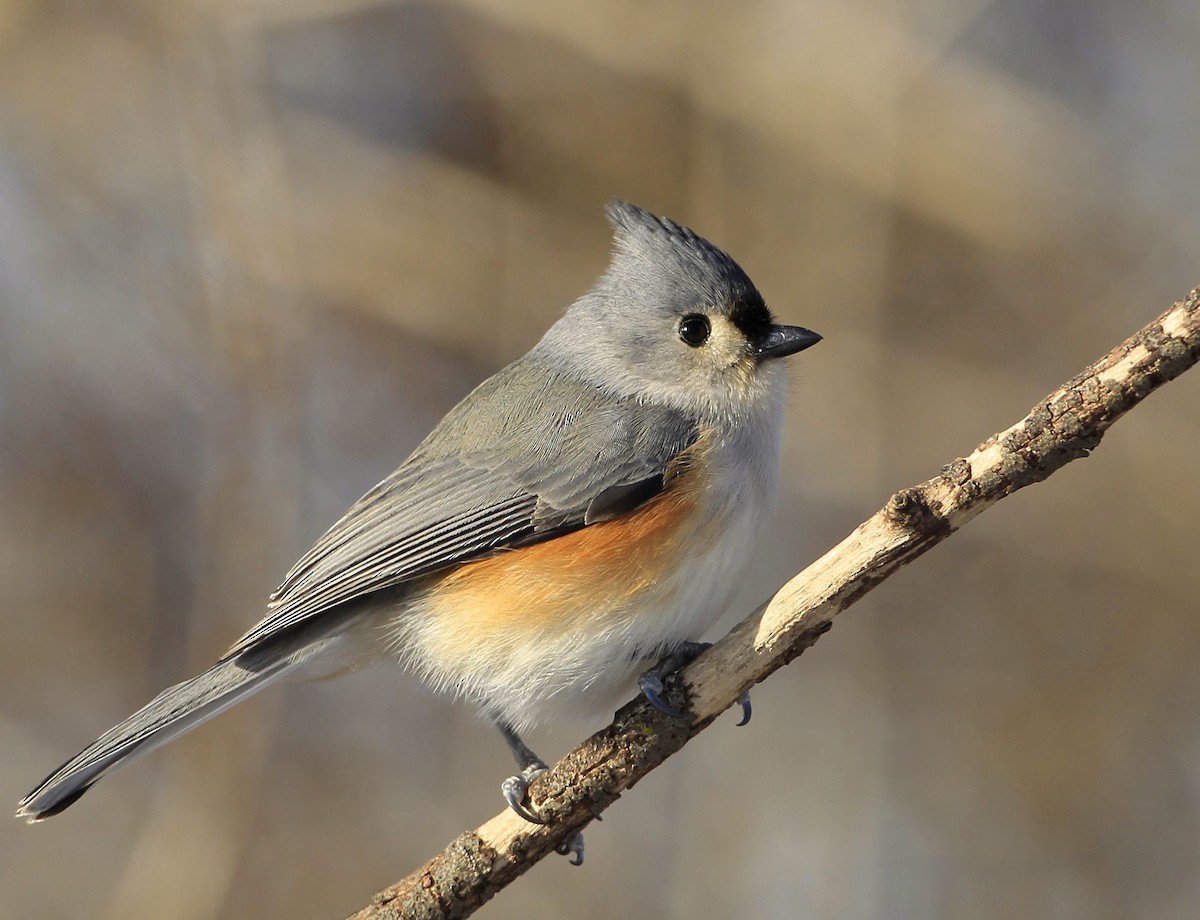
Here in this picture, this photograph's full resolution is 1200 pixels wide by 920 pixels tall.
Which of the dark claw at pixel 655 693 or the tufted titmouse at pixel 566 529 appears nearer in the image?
the dark claw at pixel 655 693

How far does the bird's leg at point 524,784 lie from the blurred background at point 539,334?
120 cm

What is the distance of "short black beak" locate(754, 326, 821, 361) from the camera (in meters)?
2.94

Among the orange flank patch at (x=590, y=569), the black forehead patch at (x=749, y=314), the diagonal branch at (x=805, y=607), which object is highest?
the black forehead patch at (x=749, y=314)

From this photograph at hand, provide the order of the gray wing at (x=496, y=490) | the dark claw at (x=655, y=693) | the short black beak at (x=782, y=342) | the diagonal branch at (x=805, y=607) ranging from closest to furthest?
the diagonal branch at (x=805, y=607), the dark claw at (x=655, y=693), the gray wing at (x=496, y=490), the short black beak at (x=782, y=342)

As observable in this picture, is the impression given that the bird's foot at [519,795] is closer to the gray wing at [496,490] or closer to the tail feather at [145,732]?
the gray wing at [496,490]

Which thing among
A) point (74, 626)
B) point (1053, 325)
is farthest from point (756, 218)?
point (74, 626)

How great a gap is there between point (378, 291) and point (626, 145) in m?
1.15

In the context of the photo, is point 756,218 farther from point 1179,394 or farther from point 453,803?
point 453,803

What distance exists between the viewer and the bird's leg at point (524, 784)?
2.37 metres

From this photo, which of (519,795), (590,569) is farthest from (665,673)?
(519,795)

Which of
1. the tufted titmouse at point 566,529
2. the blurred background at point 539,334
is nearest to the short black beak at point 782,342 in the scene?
the tufted titmouse at point 566,529

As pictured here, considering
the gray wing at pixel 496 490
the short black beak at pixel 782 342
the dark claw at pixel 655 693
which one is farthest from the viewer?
the short black beak at pixel 782 342

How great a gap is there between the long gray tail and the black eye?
1368 mm

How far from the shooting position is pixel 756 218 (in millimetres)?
4555
